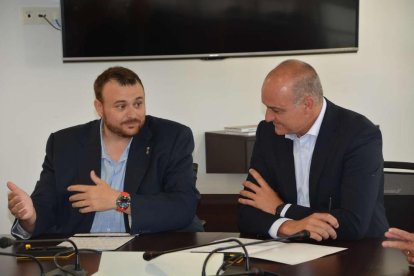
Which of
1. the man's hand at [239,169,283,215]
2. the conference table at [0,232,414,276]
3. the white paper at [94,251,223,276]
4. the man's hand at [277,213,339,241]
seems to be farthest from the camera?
the man's hand at [239,169,283,215]

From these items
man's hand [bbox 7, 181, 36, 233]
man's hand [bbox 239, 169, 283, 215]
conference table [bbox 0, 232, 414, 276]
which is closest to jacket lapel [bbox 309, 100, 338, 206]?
man's hand [bbox 239, 169, 283, 215]

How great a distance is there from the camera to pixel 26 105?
5.25m

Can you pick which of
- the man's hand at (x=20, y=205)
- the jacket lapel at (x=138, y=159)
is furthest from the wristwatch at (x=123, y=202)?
the man's hand at (x=20, y=205)

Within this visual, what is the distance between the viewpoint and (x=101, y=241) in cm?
280

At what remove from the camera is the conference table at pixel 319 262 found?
2.26m

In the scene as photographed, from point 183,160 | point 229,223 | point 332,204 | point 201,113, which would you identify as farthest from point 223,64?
point 332,204

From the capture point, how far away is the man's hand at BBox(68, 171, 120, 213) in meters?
3.06

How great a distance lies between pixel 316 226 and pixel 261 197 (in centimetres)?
44

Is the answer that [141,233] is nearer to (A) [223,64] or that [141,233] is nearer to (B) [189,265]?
(B) [189,265]

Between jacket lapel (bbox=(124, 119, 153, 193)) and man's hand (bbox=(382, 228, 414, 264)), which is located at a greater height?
jacket lapel (bbox=(124, 119, 153, 193))

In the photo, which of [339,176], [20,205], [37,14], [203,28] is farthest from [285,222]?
[37,14]

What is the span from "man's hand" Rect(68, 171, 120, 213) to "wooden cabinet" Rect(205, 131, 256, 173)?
2.03 metres

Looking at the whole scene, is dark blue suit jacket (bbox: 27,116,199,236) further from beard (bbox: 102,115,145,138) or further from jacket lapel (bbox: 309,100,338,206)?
jacket lapel (bbox: 309,100,338,206)

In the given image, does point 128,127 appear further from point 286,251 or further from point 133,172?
point 286,251
